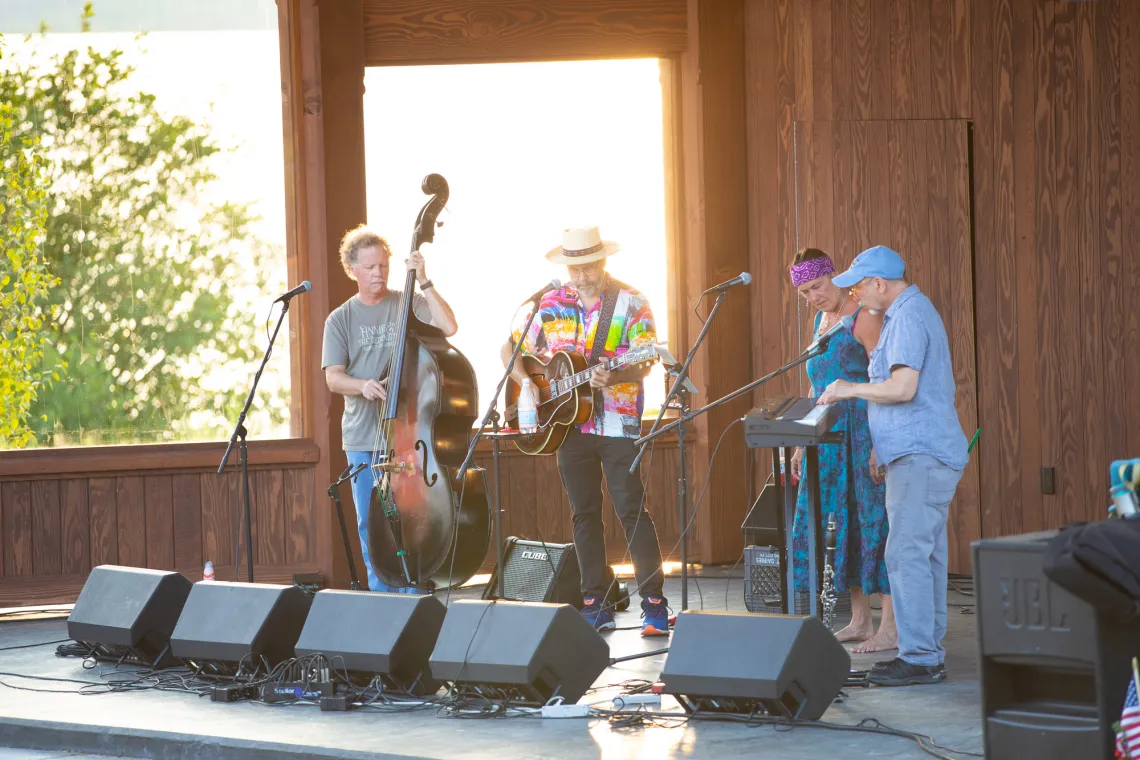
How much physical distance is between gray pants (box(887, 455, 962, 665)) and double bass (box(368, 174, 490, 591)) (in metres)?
1.67

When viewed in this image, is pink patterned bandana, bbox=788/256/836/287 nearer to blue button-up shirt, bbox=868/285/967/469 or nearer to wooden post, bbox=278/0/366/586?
blue button-up shirt, bbox=868/285/967/469

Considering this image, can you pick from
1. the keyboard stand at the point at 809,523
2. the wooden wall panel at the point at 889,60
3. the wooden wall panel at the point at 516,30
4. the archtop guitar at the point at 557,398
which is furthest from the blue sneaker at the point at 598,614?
the wooden wall panel at the point at 516,30

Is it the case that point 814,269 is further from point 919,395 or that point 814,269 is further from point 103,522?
point 103,522

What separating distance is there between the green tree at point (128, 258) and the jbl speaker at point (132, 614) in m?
1.99

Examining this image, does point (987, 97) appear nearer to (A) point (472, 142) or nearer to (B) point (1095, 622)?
(A) point (472, 142)

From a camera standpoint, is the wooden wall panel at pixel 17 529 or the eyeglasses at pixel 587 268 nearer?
the eyeglasses at pixel 587 268

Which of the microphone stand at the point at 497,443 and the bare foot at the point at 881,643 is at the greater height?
the microphone stand at the point at 497,443

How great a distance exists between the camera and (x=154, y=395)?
7184mm

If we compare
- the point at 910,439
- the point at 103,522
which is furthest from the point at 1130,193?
the point at 103,522

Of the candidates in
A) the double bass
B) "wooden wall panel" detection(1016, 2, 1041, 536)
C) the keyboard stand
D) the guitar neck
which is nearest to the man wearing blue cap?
the keyboard stand

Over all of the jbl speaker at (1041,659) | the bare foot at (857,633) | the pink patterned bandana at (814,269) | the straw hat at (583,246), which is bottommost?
the bare foot at (857,633)

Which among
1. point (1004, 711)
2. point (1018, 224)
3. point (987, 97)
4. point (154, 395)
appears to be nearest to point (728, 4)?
point (987, 97)

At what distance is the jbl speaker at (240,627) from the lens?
183 inches

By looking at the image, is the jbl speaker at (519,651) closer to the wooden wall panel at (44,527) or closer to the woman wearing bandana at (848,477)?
the woman wearing bandana at (848,477)
